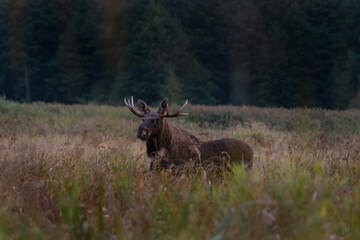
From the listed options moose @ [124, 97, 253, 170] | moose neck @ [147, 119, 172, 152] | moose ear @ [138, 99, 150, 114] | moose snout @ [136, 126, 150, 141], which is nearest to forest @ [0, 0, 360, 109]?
moose @ [124, 97, 253, 170]

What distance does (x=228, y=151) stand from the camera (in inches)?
328

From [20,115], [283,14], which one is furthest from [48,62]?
[20,115]

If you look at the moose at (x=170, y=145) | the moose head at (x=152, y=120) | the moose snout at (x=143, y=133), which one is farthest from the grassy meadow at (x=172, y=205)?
the moose at (x=170, y=145)

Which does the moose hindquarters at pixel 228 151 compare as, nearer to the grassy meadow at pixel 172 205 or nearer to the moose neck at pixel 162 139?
the moose neck at pixel 162 139

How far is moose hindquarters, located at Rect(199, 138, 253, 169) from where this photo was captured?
8.13 metres

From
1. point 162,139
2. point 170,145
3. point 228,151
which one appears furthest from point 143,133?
point 228,151

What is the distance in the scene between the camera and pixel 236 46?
4575 centimetres

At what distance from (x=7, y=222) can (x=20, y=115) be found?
17.2 m

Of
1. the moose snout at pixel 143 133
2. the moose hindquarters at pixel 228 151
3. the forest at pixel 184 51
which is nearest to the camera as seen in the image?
the moose snout at pixel 143 133

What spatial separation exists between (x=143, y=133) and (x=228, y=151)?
5.85 ft

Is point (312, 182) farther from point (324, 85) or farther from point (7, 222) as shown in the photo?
point (324, 85)

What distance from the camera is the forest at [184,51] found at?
4106 cm

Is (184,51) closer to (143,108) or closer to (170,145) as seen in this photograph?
(143,108)

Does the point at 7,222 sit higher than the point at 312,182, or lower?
lower
